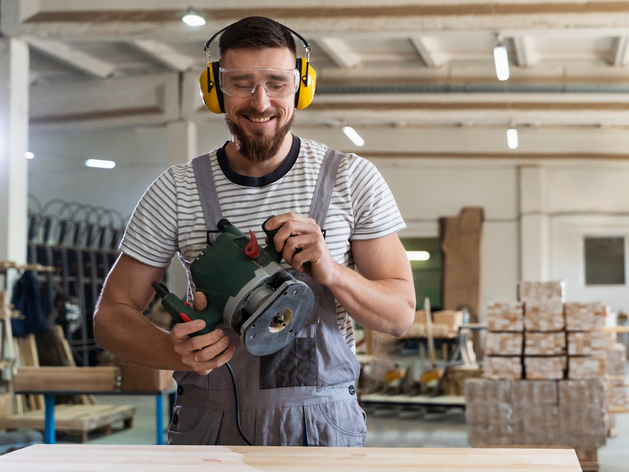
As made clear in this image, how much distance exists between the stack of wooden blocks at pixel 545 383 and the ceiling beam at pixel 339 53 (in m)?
4.78

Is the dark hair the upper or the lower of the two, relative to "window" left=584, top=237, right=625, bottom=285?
upper

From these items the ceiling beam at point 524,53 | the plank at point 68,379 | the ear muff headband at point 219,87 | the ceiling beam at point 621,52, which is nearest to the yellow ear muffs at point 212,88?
the ear muff headband at point 219,87

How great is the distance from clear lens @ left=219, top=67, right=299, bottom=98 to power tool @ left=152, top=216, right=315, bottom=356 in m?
0.37

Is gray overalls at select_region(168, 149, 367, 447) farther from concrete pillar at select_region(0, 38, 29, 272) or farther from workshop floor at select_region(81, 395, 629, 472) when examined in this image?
concrete pillar at select_region(0, 38, 29, 272)

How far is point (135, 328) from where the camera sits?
5.68 feet

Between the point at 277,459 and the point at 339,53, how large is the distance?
8.99m

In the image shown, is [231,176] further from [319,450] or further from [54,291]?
[54,291]

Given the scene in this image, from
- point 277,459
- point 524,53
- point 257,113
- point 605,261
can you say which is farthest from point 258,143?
point 605,261

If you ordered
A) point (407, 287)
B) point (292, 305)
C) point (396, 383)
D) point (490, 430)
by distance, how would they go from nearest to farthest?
1. point (292, 305)
2. point (407, 287)
3. point (490, 430)
4. point (396, 383)

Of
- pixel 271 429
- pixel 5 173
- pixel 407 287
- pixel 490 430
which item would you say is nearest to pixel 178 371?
pixel 271 429

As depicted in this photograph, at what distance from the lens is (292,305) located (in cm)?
141

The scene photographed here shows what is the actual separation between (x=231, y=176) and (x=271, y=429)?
61 cm

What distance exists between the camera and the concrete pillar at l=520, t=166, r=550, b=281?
44.7 feet

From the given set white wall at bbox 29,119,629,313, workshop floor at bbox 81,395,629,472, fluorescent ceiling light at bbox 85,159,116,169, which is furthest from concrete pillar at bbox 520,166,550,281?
fluorescent ceiling light at bbox 85,159,116,169
